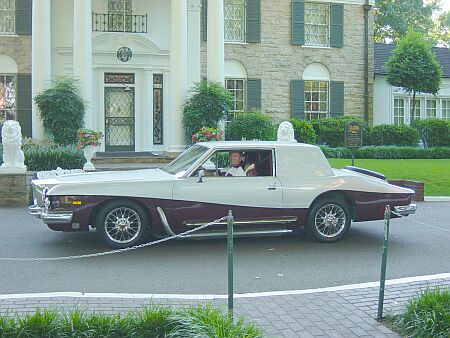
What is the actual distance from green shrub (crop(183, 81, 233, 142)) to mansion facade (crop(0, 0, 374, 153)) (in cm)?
38

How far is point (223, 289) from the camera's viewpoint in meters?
6.94

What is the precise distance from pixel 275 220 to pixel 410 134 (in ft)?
57.0

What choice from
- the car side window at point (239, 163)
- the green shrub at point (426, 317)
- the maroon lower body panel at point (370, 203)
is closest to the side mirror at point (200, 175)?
the car side window at point (239, 163)

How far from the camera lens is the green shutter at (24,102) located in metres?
20.9

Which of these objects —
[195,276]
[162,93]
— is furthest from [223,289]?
[162,93]

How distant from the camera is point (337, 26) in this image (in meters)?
24.7

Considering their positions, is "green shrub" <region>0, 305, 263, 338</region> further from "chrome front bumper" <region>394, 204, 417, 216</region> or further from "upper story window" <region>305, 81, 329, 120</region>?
"upper story window" <region>305, 81, 329, 120</region>

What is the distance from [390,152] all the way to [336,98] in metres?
3.12

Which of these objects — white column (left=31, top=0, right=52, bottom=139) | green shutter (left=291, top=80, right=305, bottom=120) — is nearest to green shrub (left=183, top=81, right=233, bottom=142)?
white column (left=31, top=0, right=52, bottom=139)

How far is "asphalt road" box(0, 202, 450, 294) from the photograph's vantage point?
7.12 m

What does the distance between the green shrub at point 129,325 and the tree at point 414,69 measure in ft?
72.3

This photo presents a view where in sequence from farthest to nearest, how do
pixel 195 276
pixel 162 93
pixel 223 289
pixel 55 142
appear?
pixel 162 93, pixel 55 142, pixel 195 276, pixel 223 289

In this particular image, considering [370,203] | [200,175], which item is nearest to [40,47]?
[200,175]

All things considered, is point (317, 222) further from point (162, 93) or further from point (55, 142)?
point (162, 93)
